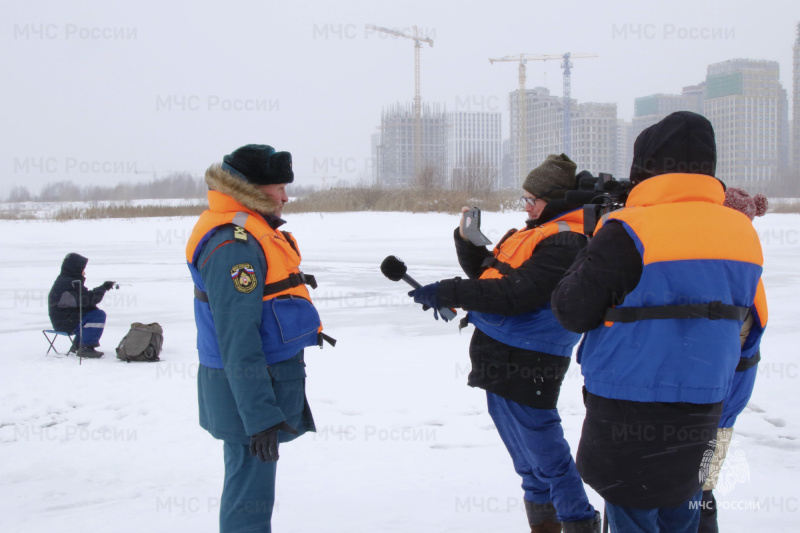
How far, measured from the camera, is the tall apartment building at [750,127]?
54781 mm

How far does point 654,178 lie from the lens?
5.81 feet

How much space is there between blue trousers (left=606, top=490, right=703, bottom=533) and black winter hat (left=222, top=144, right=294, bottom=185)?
155 cm

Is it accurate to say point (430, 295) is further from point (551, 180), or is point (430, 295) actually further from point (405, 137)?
point (405, 137)

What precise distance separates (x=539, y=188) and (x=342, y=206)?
30431 mm

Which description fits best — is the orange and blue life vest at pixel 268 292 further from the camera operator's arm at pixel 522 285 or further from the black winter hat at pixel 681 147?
the black winter hat at pixel 681 147

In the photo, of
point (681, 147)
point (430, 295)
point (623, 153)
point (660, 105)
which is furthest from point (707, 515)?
point (660, 105)

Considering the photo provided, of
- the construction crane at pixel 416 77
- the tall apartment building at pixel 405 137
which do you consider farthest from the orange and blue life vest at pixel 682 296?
the tall apartment building at pixel 405 137

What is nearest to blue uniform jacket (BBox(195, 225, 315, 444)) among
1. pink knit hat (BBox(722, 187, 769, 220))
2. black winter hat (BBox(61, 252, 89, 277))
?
pink knit hat (BBox(722, 187, 769, 220))

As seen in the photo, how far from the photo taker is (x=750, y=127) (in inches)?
2173

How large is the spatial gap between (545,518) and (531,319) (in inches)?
32.3

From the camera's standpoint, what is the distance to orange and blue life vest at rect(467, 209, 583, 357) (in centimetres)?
247

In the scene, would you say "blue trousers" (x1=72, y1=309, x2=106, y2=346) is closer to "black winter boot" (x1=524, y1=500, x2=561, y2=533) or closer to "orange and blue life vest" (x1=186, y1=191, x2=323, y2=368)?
"orange and blue life vest" (x1=186, y1=191, x2=323, y2=368)

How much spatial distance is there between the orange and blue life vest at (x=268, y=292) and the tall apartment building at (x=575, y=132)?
49531 millimetres

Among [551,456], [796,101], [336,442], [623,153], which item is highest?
[796,101]
